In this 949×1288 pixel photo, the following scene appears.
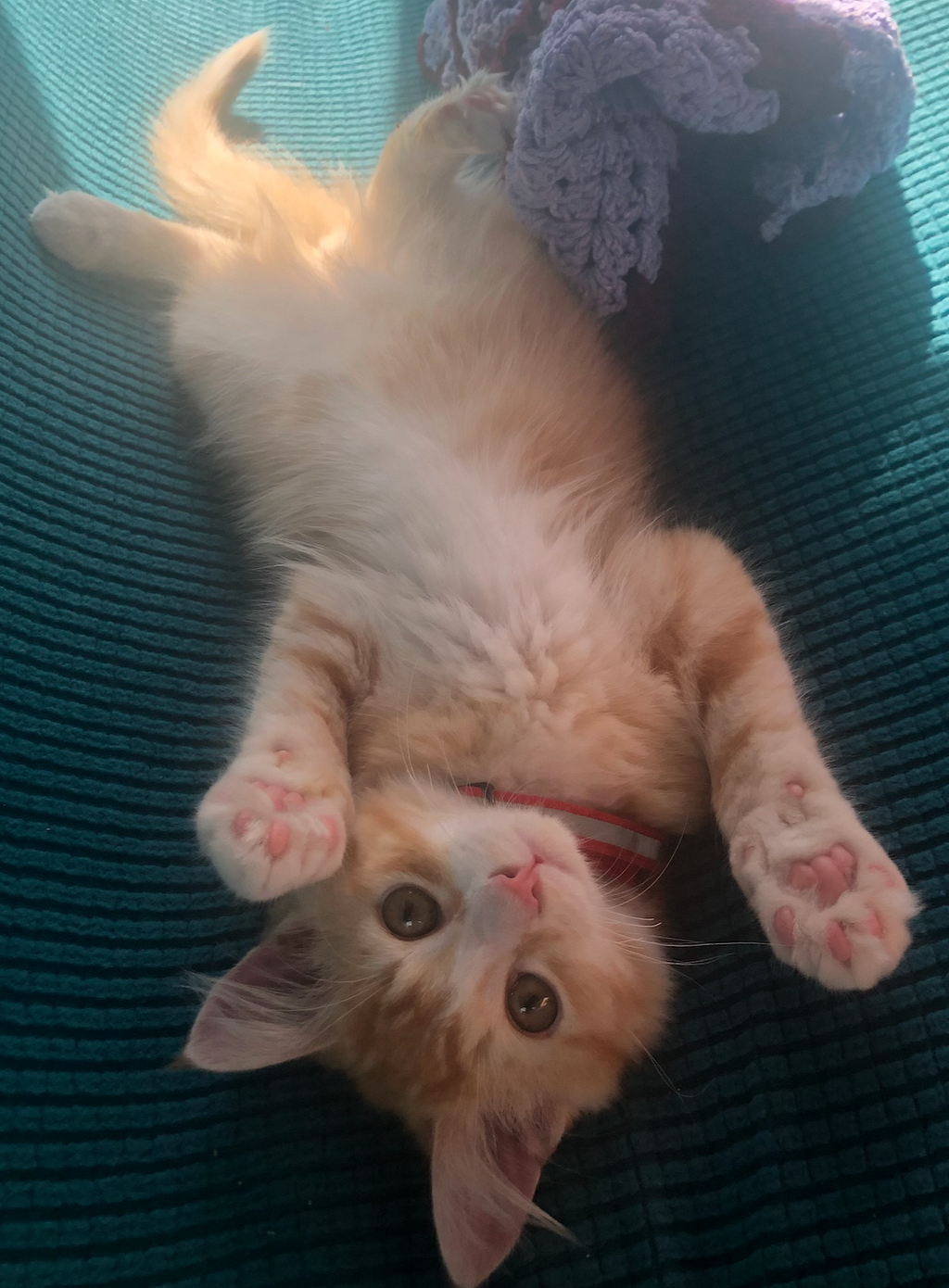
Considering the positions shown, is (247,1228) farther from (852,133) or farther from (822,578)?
(852,133)

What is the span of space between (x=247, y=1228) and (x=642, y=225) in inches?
46.9

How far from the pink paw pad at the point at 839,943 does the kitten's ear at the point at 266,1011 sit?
53cm

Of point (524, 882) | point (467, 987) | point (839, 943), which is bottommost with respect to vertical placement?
point (467, 987)

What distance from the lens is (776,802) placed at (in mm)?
789

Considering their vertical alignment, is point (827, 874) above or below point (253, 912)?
above

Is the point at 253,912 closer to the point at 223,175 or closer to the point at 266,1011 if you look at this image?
the point at 266,1011

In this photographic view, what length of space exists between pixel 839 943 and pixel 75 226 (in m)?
1.44

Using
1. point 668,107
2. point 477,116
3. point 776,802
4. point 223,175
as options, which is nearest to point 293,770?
point 776,802

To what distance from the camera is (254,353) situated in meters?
1.21

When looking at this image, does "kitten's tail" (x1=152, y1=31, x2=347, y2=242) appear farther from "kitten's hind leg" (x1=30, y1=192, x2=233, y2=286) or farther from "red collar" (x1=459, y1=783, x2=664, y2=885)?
"red collar" (x1=459, y1=783, x2=664, y2=885)

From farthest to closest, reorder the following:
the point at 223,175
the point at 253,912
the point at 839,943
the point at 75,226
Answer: the point at 223,175, the point at 75,226, the point at 253,912, the point at 839,943

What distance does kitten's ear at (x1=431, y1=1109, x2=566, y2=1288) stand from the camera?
29.3 inches

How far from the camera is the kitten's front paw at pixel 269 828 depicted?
74 cm

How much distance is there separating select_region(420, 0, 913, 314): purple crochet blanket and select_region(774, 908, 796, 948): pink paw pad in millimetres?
761
